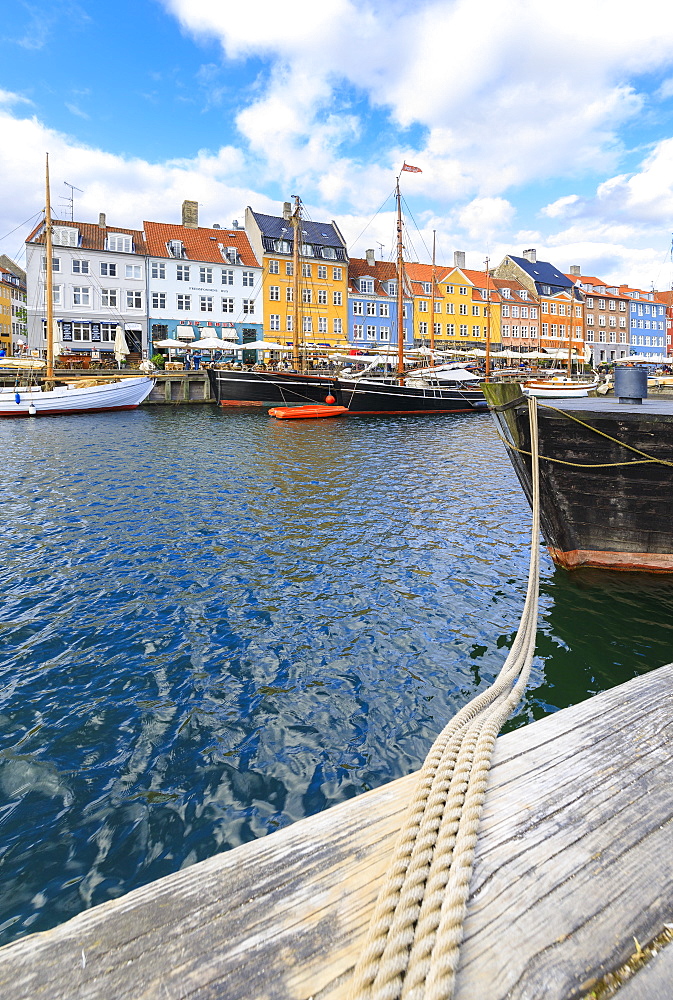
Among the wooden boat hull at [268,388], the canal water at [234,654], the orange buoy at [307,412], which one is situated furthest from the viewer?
the wooden boat hull at [268,388]

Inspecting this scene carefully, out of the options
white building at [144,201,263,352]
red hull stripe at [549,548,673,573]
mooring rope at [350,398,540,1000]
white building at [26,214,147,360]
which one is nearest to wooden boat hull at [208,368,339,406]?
white building at [26,214,147,360]

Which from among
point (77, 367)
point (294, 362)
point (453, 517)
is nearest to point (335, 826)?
point (453, 517)

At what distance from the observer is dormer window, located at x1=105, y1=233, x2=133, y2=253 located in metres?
50.4

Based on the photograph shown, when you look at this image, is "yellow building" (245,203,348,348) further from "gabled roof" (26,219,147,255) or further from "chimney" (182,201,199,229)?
"gabled roof" (26,219,147,255)

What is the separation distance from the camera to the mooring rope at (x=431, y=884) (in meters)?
1.18

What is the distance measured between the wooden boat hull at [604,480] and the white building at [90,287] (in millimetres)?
46819

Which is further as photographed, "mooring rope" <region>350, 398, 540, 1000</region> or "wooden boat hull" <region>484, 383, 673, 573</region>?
"wooden boat hull" <region>484, 383, 673, 573</region>

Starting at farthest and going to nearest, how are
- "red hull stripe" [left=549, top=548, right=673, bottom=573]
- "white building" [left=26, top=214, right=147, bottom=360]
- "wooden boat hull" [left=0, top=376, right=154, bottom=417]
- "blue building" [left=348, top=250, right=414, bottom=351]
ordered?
1. "blue building" [left=348, top=250, right=414, bottom=351]
2. "white building" [left=26, top=214, right=147, bottom=360]
3. "wooden boat hull" [left=0, top=376, right=154, bottom=417]
4. "red hull stripe" [left=549, top=548, right=673, bottom=573]

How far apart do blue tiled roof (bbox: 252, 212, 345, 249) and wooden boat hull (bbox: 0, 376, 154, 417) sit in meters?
30.1

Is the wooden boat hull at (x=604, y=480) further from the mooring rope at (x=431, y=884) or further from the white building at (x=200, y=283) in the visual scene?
the white building at (x=200, y=283)

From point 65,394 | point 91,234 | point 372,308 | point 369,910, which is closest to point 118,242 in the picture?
point 91,234

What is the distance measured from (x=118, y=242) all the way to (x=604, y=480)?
2089 inches

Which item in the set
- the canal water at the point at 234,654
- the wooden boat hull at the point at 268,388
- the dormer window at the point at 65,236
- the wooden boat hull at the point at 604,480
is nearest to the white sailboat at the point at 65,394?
the wooden boat hull at the point at 268,388

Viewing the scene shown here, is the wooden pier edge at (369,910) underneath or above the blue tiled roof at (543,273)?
underneath
